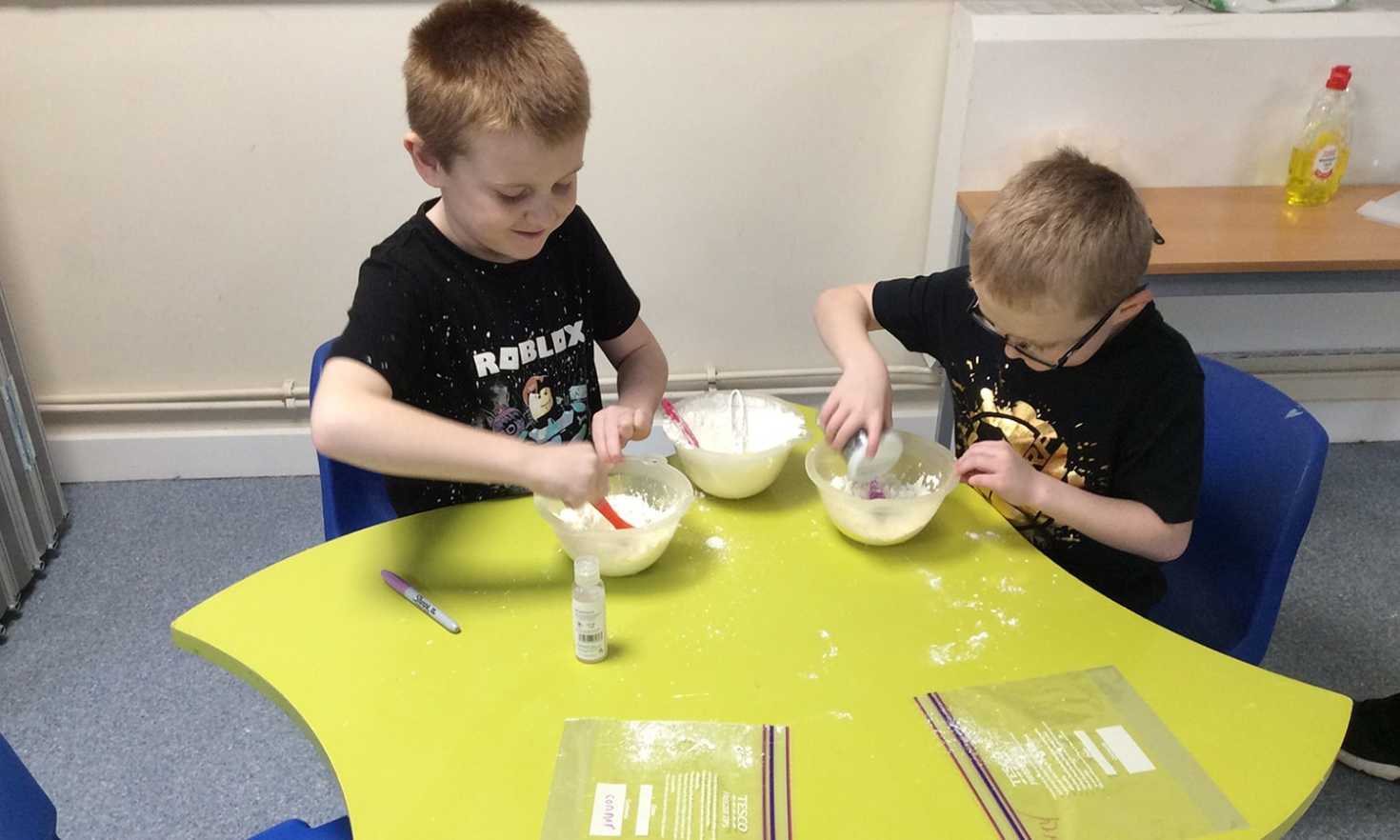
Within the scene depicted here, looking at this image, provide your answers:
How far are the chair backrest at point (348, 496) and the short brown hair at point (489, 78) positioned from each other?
1.32 ft

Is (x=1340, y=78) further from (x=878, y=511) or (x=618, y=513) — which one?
(x=618, y=513)

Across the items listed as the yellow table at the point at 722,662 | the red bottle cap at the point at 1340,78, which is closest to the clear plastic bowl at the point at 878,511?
the yellow table at the point at 722,662

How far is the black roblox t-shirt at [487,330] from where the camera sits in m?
1.21

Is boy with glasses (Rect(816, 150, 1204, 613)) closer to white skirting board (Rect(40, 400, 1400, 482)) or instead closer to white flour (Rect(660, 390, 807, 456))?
white flour (Rect(660, 390, 807, 456))

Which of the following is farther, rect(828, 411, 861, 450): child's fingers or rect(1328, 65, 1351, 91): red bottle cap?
rect(1328, 65, 1351, 91): red bottle cap

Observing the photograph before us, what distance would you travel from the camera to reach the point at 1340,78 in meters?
2.06

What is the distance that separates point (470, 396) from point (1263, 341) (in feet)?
7.11

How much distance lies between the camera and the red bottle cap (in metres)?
2.05

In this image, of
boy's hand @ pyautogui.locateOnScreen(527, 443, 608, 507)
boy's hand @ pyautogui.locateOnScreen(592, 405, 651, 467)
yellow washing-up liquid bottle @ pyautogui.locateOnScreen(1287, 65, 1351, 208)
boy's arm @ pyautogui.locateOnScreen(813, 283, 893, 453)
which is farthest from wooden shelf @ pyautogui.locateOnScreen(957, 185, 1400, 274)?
boy's hand @ pyautogui.locateOnScreen(527, 443, 608, 507)

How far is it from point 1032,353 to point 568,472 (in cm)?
59

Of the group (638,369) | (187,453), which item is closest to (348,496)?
(638,369)

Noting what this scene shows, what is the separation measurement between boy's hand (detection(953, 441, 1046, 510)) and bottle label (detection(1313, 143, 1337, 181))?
1430mm

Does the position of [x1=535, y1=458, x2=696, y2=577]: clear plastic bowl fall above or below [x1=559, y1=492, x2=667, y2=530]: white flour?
above

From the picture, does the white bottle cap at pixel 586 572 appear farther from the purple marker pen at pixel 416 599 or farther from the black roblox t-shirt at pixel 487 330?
the black roblox t-shirt at pixel 487 330
